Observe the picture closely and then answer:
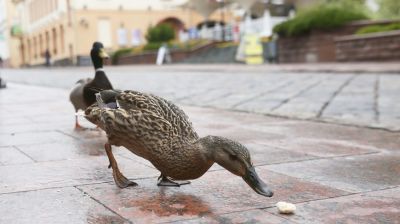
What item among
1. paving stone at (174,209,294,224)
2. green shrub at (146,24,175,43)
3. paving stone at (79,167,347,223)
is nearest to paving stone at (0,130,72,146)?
paving stone at (79,167,347,223)

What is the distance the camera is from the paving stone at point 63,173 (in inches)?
126

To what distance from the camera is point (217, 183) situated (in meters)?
3.19

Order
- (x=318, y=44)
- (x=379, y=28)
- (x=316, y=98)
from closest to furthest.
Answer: (x=316, y=98)
(x=379, y=28)
(x=318, y=44)

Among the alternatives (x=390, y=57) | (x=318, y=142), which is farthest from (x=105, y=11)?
(x=318, y=142)

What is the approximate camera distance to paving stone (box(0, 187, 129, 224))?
2500mm

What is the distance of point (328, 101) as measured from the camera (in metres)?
7.96

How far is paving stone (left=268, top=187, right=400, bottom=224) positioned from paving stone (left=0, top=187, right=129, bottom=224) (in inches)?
31.1

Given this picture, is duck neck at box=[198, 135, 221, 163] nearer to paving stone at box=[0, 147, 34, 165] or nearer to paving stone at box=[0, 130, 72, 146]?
paving stone at box=[0, 147, 34, 165]

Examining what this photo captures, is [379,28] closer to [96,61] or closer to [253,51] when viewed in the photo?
[253,51]

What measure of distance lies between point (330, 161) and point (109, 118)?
1685mm

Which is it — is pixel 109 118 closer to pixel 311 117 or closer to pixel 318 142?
pixel 318 142

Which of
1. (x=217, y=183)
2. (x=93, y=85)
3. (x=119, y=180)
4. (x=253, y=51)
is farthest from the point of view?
(x=253, y=51)

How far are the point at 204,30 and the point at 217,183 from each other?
121 feet

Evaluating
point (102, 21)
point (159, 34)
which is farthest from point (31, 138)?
point (102, 21)
